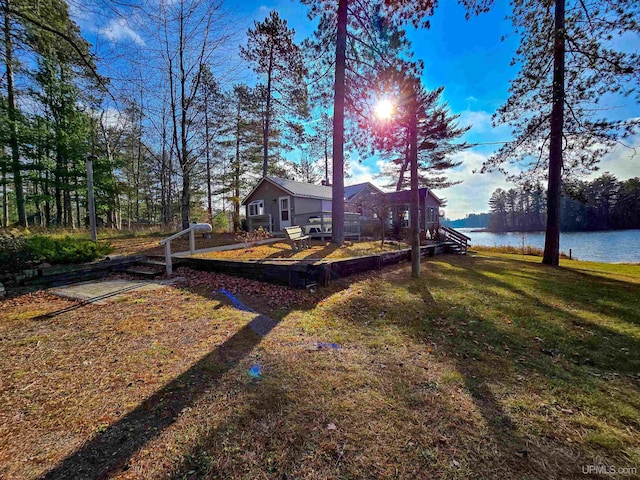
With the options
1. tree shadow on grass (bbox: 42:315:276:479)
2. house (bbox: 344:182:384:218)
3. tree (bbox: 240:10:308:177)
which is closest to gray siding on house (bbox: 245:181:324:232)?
house (bbox: 344:182:384:218)

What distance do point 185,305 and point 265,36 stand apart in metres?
13.9

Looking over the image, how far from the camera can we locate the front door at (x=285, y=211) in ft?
50.8

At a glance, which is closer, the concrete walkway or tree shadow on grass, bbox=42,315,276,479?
tree shadow on grass, bbox=42,315,276,479

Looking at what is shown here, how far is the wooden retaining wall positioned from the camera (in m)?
5.16

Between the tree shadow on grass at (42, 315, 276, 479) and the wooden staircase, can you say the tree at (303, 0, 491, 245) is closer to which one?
the wooden staircase

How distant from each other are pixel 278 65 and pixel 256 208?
8.62 metres

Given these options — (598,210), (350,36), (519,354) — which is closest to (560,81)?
(350,36)

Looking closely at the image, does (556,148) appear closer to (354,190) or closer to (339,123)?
(339,123)

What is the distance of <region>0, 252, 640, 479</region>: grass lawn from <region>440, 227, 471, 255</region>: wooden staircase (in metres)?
8.87

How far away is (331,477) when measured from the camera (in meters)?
1.47

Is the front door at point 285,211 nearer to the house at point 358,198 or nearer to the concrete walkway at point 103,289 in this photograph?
the house at point 358,198

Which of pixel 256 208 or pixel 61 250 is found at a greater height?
pixel 256 208

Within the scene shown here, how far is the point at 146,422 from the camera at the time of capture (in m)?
1.86

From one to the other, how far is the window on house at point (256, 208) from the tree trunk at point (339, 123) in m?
8.80
